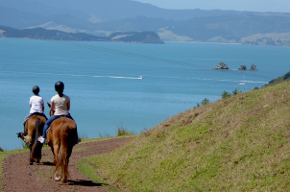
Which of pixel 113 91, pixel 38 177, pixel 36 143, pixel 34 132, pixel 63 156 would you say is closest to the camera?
pixel 63 156

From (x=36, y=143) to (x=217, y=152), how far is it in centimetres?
477

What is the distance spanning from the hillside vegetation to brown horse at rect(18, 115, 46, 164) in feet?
5.18

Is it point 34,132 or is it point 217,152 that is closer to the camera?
point 217,152

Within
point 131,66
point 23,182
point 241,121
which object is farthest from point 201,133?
point 131,66

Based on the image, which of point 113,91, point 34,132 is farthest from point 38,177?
point 113,91

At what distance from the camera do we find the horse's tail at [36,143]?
491 inches

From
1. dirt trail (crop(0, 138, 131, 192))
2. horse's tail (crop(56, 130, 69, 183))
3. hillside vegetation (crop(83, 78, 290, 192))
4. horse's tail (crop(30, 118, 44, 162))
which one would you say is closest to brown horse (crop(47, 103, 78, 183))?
horse's tail (crop(56, 130, 69, 183))

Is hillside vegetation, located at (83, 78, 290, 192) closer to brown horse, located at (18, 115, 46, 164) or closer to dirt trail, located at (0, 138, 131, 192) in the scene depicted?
dirt trail, located at (0, 138, 131, 192)

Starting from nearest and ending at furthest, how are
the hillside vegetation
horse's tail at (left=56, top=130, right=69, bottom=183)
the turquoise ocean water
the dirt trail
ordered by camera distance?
1. the hillside vegetation
2. the dirt trail
3. horse's tail at (left=56, top=130, right=69, bottom=183)
4. the turquoise ocean water

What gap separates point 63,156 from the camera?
10047 millimetres

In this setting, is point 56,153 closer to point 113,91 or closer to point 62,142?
point 62,142

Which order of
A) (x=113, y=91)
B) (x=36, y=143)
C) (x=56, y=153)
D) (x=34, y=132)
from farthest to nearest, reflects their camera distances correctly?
(x=113, y=91) → (x=36, y=143) → (x=34, y=132) → (x=56, y=153)

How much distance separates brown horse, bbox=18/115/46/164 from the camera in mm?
12469

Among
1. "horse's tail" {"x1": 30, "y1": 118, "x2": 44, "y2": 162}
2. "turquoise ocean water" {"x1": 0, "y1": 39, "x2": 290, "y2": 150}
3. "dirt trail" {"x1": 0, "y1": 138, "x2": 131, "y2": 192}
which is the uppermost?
"horse's tail" {"x1": 30, "y1": 118, "x2": 44, "y2": 162}
